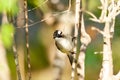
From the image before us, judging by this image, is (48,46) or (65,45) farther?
(48,46)

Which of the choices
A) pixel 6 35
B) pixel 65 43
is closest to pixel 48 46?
pixel 6 35

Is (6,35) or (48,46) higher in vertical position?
(6,35)

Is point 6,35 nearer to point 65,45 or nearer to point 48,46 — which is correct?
point 48,46

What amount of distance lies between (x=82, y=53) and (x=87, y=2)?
100cm

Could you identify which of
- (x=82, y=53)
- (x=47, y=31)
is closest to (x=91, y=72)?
(x=47, y=31)

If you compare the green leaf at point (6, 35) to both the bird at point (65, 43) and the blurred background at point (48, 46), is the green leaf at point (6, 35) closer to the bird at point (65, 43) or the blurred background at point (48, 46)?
the blurred background at point (48, 46)

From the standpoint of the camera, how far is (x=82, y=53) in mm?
1786

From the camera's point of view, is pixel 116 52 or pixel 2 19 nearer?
pixel 2 19

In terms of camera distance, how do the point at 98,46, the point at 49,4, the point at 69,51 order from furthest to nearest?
the point at 98,46
the point at 49,4
the point at 69,51

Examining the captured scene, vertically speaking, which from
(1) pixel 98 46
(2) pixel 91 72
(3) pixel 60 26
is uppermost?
(3) pixel 60 26

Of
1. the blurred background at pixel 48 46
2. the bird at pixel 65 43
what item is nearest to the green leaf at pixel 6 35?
the blurred background at pixel 48 46

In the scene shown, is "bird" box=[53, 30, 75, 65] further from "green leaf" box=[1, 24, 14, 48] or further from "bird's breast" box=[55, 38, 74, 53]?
"green leaf" box=[1, 24, 14, 48]

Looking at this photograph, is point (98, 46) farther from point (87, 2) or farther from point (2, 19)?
point (2, 19)

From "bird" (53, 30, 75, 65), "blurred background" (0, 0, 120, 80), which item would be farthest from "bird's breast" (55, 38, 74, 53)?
"blurred background" (0, 0, 120, 80)
